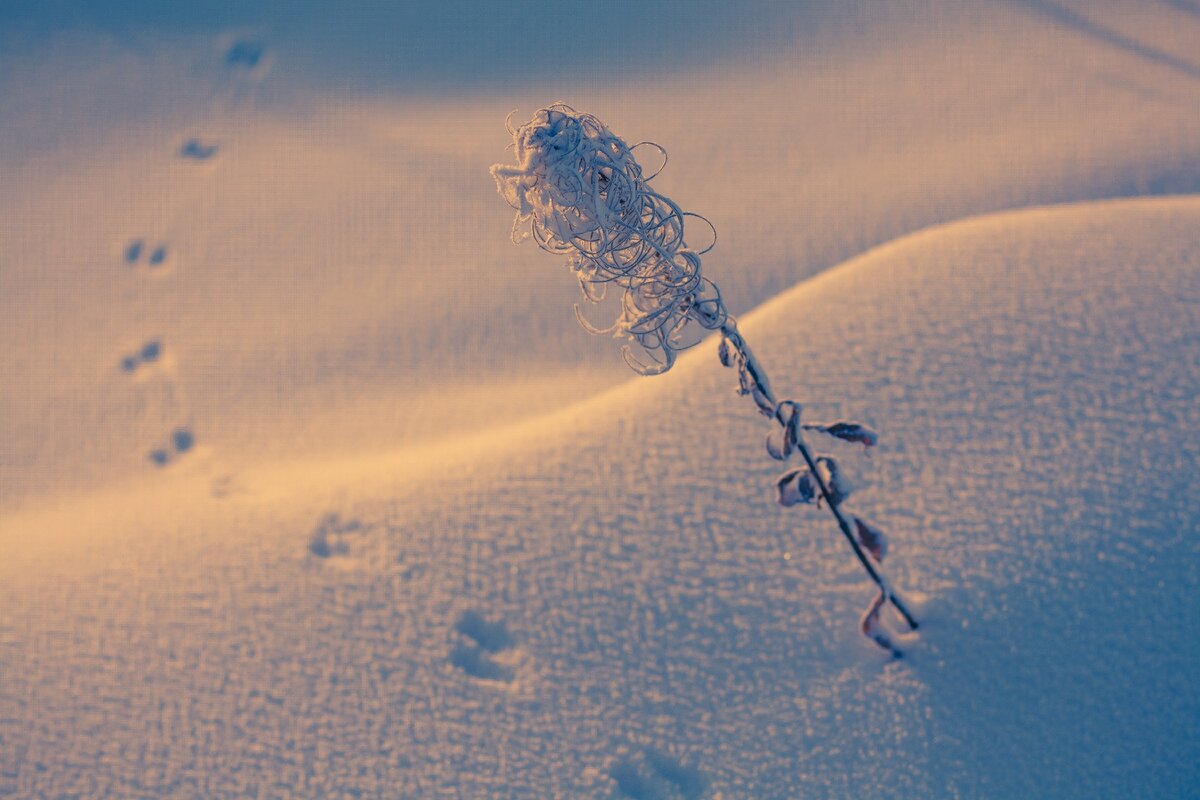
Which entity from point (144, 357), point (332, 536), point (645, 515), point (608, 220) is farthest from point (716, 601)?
point (144, 357)

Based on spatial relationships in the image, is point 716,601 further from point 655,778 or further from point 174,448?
point 174,448

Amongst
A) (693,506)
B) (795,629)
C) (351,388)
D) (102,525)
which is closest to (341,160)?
(351,388)

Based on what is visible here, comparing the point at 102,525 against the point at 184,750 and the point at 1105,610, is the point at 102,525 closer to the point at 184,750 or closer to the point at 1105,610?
the point at 184,750

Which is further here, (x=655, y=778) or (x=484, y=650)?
(x=484, y=650)

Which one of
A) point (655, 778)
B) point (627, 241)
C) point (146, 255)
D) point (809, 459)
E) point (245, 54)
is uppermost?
point (627, 241)

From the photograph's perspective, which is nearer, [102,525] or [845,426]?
[845,426]

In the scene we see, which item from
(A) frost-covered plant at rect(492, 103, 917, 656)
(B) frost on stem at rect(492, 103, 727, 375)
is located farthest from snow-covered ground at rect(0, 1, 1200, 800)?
(B) frost on stem at rect(492, 103, 727, 375)

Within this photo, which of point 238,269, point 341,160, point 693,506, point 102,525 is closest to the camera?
point 693,506
